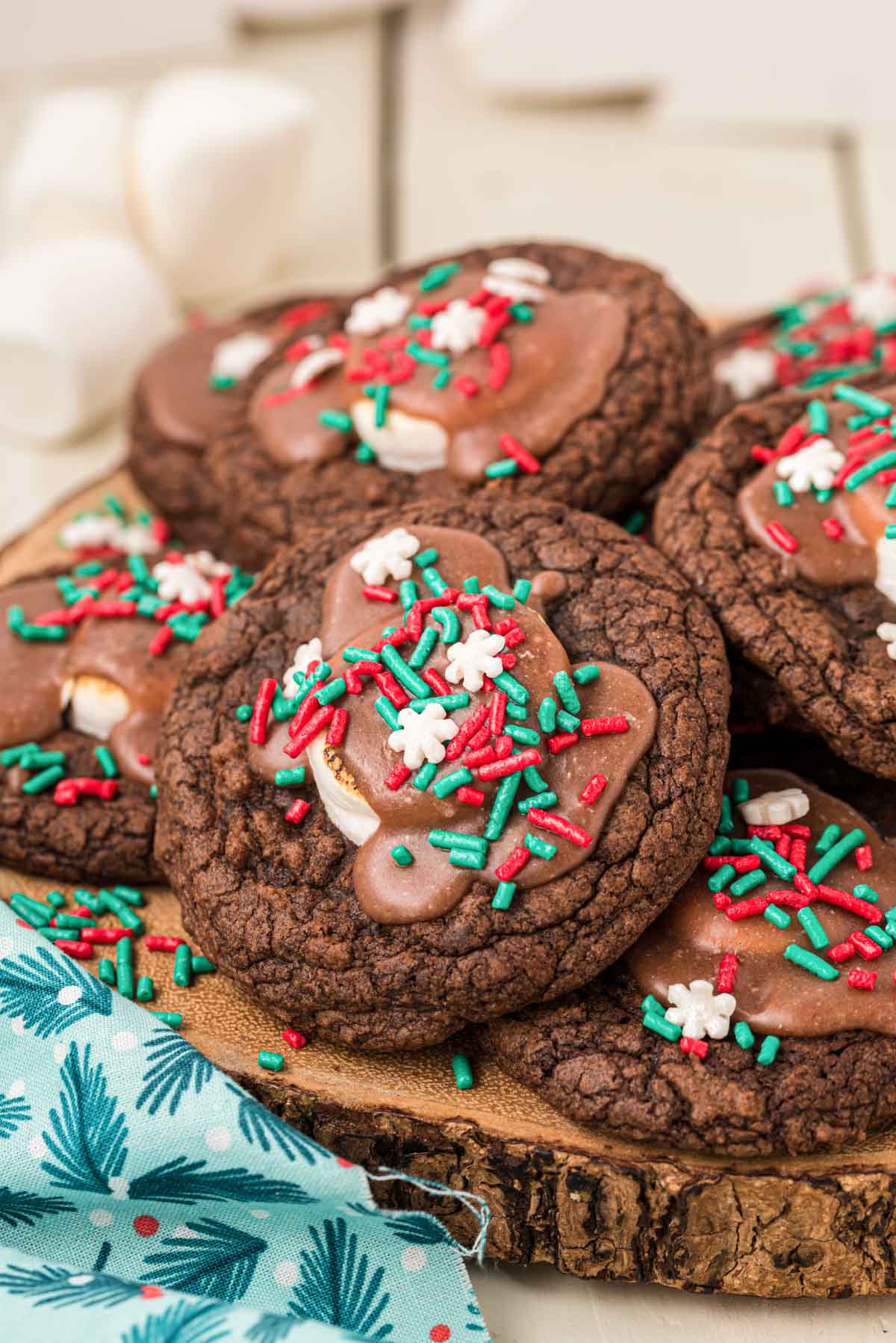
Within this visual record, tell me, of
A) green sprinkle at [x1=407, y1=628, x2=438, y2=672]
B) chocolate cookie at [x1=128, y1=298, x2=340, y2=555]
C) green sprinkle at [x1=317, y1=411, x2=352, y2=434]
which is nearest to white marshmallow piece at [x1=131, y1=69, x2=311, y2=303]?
chocolate cookie at [x1=128, y1=298, x2=340, y2=555]

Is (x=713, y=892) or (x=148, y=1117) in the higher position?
(x=713, y=892)

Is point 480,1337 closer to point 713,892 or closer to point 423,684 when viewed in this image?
point 713,892

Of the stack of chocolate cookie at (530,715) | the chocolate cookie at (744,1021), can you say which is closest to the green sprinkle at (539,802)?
the stack of chocolate cookie at (530,715)

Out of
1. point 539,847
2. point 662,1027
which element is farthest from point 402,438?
point 662,1027

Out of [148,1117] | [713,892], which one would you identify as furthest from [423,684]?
[148,1117]

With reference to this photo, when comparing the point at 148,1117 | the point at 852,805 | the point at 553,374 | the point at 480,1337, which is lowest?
the point at 480,1337

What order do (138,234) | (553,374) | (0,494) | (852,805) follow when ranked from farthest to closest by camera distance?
A: (138,234), (0,494), (553,374), (852,805)
